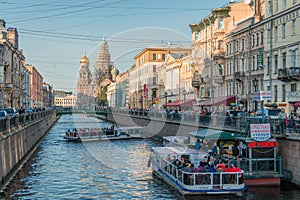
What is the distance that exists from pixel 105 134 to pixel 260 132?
120 ft

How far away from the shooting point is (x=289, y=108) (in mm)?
43906

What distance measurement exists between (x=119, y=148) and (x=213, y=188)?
2713 centimetres

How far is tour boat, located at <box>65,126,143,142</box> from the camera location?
5841cm

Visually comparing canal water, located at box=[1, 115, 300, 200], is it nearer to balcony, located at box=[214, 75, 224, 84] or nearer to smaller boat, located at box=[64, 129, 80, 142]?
smaller boat, located at box=[64, 129, 80, 142]

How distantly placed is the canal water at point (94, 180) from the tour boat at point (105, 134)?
46.9 feet

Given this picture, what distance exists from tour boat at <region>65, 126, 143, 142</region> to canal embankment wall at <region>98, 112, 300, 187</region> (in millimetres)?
2857

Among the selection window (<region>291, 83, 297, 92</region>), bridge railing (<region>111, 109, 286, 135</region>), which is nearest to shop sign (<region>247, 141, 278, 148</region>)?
bridge railing (<region>111, 109, 286, 135</region>)

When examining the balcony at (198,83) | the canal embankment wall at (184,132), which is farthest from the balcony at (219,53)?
the canal embankment wall at (184,132)

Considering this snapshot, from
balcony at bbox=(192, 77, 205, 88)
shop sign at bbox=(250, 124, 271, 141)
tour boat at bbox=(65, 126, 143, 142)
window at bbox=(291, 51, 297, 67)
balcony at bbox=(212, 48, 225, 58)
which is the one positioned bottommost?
tour boat at bbox=(65, 126, 143, 142)

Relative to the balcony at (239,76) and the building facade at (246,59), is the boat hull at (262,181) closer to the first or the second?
the building facade at (246,59)

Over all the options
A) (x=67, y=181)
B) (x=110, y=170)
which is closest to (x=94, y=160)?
(x=110, y=170)

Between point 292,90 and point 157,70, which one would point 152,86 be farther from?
point 292,90

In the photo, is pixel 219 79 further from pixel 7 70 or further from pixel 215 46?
pixel 7 70

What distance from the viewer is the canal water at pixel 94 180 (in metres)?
24.3
